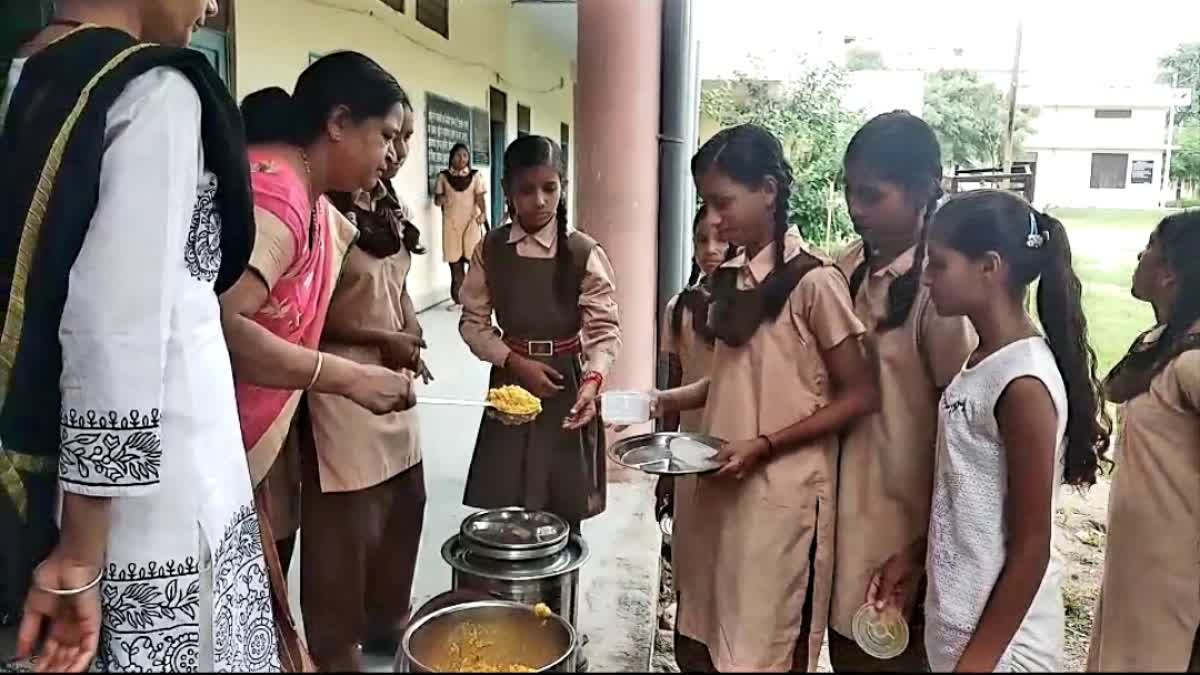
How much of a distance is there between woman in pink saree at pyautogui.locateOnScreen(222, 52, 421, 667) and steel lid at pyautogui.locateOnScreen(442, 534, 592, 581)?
364 mm

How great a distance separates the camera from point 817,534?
62.3 inches

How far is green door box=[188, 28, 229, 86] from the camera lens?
8.34 ft

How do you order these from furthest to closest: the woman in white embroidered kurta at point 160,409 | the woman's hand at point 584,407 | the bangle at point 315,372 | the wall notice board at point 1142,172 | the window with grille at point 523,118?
the window with grille at point 523,118, the wall notice board at point 1142,172, the woman's hand at point 584,407, the bangle at point 315,372, the woman in white embroidered kurta at point 160,409

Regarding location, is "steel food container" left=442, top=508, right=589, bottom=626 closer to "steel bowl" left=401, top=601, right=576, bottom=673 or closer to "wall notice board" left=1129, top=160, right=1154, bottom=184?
"steel bowl" left=401, top=601, right=576, bottom=673

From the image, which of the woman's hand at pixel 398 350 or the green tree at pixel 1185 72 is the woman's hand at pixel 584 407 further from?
the green tree at pixel 1185 72

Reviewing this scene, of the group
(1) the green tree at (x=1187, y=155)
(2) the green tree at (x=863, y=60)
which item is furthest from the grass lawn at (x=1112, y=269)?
(2) the green tree at (x=863, y=60)

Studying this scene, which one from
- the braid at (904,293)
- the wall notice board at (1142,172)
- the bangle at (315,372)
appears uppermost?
the wall notice board at (1142,172)

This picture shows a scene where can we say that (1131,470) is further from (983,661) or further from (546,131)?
(546,131)

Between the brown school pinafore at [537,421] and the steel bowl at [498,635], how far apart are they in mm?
1200

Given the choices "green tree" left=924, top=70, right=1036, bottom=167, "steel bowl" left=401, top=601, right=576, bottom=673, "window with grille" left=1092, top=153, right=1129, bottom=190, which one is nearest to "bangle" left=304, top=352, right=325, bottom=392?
"steel bowl" left=401, top=601, right=576, bottom=673

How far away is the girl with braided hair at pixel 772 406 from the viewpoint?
1.53m

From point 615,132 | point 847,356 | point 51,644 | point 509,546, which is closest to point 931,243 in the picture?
point 847,356

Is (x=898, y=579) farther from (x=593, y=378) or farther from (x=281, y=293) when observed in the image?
(x=281, y=293)

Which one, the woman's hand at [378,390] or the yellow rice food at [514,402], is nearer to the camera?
the woman's hand at [378,390]
